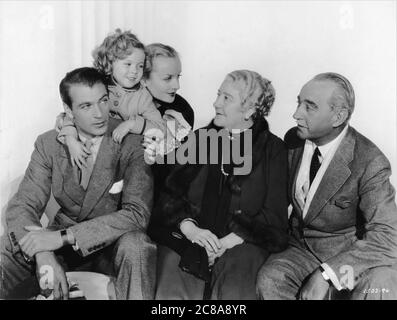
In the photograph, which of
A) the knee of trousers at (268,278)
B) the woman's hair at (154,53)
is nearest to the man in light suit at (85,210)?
the woman's hair at (154,53)

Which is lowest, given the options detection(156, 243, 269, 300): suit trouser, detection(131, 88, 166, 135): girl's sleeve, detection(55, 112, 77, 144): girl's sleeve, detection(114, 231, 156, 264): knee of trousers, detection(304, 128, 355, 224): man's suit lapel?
detection(156, 243, 269, 300): suit trouser

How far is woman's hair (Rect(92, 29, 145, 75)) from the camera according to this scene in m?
2.95

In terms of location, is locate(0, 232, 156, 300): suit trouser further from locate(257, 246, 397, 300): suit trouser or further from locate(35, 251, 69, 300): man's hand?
locate(257, 246, 397, 300): suit trouser

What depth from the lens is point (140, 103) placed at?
2.98 metres

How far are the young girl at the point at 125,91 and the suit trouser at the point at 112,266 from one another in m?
0.49

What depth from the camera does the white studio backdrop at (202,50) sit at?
3.09 meters

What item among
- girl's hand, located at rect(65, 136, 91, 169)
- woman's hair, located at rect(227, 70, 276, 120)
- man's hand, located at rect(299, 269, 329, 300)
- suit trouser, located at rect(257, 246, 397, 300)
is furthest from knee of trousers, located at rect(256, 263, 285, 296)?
girl's hand, located at rect(65, 136, 91, 169)

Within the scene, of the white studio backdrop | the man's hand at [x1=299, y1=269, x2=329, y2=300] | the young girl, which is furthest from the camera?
the white studio backdrop

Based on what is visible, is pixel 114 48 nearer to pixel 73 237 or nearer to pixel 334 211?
pixel 73 237

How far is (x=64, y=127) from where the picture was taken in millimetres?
2939

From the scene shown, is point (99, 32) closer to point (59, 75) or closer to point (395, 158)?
point (59, 75)

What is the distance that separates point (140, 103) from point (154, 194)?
42 centimetres

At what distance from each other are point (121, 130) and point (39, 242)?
1.99ft

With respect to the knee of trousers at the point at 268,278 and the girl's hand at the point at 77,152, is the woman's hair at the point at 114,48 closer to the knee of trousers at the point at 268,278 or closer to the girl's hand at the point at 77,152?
the girl's hand at the point at 77,152
